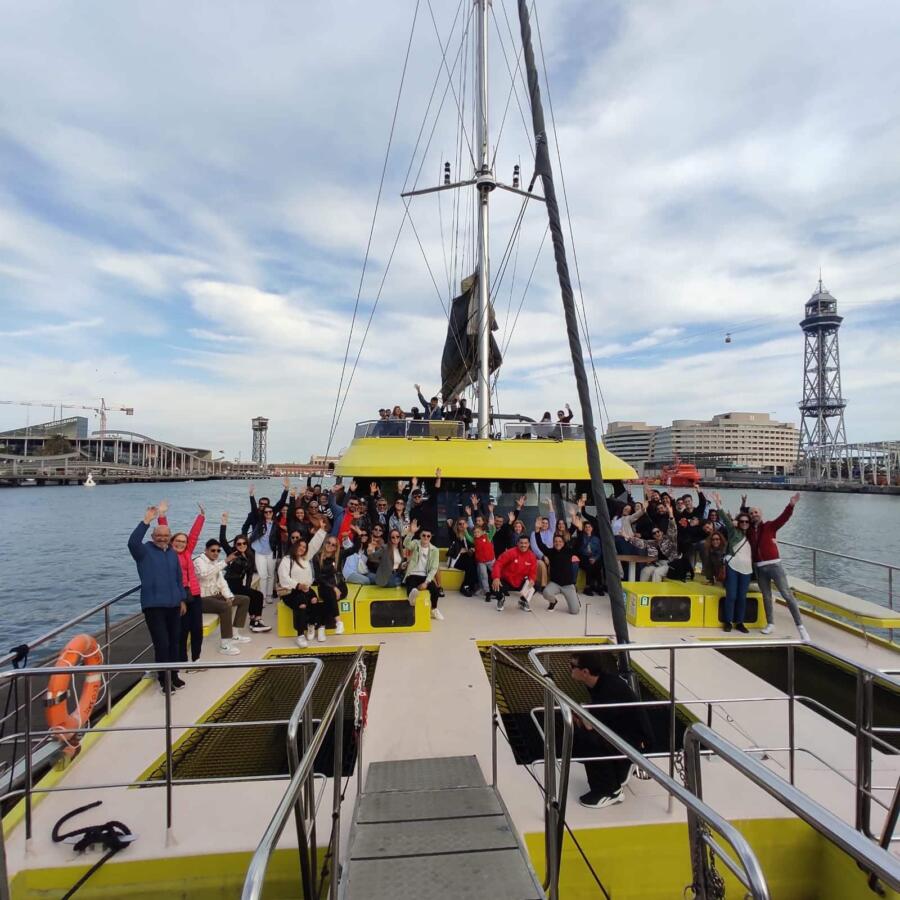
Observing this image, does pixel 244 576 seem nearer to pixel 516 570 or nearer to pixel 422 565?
pixel 422 565

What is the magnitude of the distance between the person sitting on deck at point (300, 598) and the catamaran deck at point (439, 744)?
0.24 meters

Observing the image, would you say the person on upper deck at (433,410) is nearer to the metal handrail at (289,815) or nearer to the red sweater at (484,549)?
the red sweater at (484,549)

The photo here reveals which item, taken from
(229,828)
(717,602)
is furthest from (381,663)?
(717,602)

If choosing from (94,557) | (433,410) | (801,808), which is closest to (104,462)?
(94,557)

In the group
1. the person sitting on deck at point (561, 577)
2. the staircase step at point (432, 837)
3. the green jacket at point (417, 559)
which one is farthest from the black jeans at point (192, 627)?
the person sitting on deck at point (561, 577)

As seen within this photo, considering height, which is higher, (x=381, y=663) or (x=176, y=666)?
(x=176, y=666)

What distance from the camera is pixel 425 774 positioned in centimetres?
383

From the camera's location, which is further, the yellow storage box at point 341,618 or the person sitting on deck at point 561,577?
the person sitting on deck at point 561,577

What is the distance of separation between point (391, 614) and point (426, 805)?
12.5 feet

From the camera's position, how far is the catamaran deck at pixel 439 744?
3332mm

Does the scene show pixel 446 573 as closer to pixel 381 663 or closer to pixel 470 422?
pixel 381 663

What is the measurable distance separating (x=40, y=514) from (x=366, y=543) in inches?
1903

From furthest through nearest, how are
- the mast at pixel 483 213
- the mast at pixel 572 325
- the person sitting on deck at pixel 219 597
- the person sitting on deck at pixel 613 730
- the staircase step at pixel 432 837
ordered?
1. the mast at pixel 483 213
2. the person sitting on deck at pixel 219 597
3. the mast at pixel 572 325
4. the person sitting on deck at pixel 613 730
5. the staircase step at pixel 432 837

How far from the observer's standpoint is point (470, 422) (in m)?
13.7
